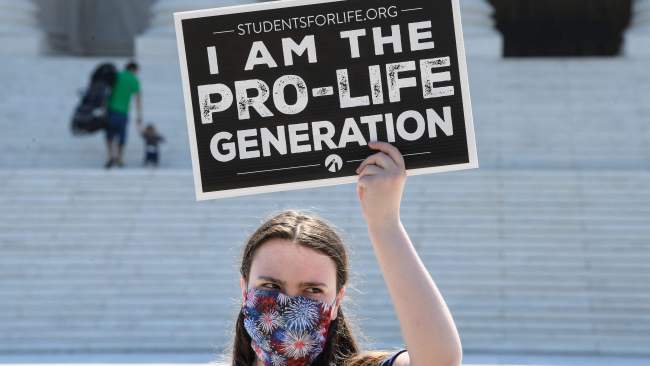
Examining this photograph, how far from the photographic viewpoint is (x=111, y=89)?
17.8 meters

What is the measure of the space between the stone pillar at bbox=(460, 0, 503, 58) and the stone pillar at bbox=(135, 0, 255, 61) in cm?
413

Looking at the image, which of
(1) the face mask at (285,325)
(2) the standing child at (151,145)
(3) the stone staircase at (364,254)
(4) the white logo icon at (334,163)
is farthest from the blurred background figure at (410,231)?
(1) the face mask at (285,325)

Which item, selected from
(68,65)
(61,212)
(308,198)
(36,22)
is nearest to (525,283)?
(308,198)

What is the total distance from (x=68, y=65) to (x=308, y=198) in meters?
9.36

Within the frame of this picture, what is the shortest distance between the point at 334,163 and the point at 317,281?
0.46 m

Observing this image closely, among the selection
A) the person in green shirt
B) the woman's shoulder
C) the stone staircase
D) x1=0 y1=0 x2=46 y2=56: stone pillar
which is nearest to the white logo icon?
the woman's shoulder

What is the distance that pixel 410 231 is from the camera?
14.5 meters

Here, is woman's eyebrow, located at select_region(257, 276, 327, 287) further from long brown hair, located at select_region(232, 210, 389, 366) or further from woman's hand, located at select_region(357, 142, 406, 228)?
woman's hand, located at select_region(357, 142, 406, 228)

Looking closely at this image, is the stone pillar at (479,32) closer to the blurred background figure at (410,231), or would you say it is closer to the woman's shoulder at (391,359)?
the blurred background figure at (410,231)

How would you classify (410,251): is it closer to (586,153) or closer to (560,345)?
(560,345)

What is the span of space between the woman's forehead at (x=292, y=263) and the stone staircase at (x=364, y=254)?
8.08 m

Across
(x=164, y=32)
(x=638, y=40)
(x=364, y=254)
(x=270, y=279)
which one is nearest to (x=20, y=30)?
(x=164, y=32)

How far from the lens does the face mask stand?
332 centimetres

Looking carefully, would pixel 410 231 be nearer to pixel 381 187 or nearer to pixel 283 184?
pixel 283 184
